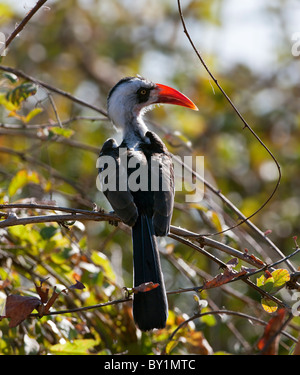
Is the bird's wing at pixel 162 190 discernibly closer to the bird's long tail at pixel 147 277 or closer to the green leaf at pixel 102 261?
the bird's long tail at pixel 147 277

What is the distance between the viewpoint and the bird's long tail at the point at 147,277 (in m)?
3.03

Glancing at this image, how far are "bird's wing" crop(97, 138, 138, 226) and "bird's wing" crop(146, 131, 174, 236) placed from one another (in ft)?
0.49

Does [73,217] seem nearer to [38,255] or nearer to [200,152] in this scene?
[38,255]

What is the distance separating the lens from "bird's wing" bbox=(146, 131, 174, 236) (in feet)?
11.3

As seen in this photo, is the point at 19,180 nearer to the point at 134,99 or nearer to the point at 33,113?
the point at 33,113

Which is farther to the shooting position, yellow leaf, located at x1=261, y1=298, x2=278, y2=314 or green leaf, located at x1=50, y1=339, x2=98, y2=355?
green leaf, located at x1=50, y1=339, x2=98, y2=355

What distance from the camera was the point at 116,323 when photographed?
12.5 ft

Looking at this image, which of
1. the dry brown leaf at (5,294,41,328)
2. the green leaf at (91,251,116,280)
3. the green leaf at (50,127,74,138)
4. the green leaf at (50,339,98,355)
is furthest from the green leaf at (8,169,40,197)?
the dry brown leaf at (5,294,41,328)

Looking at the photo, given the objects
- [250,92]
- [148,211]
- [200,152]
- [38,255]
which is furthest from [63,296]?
[250,92]

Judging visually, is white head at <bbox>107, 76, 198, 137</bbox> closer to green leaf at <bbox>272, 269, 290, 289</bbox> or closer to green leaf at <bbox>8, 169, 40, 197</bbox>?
green leaf at <bbox>8, 169, 40, 197</bbox>

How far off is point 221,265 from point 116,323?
1176mm

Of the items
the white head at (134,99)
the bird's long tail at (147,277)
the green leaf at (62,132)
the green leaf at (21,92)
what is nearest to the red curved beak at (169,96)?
the white head at (134,99)

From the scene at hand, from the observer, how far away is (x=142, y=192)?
144 inches

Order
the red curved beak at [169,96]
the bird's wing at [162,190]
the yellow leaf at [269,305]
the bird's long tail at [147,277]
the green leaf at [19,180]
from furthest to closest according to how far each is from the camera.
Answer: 1. the red curved beak at [169,96]
2. the green leaf at [19,180]
3. the bird's wing at [162,190]
4. the bird's long tail at [147,277]
5. the yellow leaf at [269,305]
